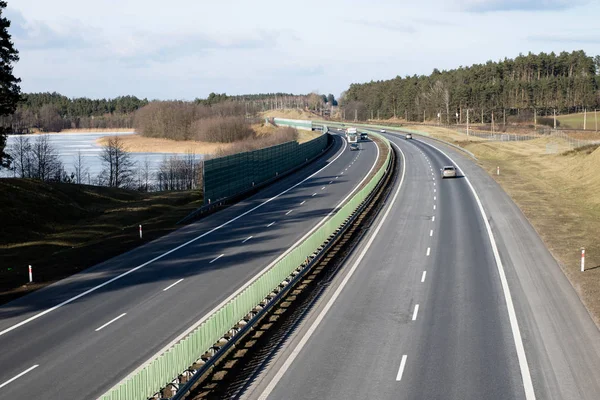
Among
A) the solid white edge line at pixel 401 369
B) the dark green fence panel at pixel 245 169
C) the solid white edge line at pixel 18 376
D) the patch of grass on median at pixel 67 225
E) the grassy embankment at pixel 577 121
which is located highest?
the grassy embankment at pixel 577 121

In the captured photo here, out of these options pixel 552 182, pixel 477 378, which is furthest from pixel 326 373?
pixel 552 182

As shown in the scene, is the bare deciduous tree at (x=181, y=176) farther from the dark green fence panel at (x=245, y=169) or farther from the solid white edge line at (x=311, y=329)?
the solid white edge line at (x=311, y=329)

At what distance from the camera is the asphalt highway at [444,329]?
18125mm

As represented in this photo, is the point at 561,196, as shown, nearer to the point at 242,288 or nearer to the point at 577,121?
the point at 242,288

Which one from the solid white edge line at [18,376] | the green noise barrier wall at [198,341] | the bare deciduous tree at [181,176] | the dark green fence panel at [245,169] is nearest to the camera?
the green noise barrier wall at [198,341]

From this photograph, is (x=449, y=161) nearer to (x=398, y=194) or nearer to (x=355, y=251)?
(x=398, y=194)

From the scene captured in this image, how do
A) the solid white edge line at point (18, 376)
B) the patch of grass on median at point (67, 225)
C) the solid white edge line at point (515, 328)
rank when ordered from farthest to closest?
the patch of grass on median at point (67, 225)
the solid white edge line at point (18, 376)
the solid white edge line at point (515, 328)

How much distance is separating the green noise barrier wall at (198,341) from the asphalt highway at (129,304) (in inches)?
112

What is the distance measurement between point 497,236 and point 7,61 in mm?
37661

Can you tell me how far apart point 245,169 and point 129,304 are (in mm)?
36529

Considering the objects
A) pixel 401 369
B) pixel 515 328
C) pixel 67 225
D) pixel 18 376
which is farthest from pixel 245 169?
pixel 401 369

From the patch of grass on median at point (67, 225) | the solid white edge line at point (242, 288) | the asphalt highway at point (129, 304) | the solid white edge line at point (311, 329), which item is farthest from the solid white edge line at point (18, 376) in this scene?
the patch of grass on median at point (67, 225)

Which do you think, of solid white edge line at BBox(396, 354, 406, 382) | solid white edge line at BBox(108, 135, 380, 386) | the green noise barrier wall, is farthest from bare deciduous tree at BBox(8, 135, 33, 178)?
solid white edge line at BBox(396, 354, 406, 382)

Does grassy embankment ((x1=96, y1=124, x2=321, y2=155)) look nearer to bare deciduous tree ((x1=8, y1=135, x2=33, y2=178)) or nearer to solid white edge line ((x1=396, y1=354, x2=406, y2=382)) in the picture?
bare deciduous tree ((x1=8, y1=135, x2=33, y2=178))
